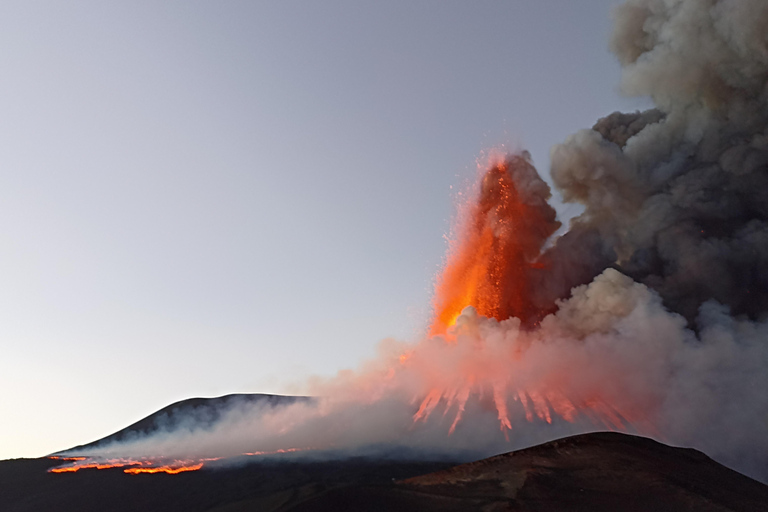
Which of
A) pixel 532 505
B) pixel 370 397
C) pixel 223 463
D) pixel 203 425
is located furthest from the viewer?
pixel 203 425

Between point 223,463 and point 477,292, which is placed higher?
point 477,292

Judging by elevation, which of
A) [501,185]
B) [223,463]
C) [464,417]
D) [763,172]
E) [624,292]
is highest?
[501,185]

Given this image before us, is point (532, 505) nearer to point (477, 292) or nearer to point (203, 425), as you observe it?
point (477, 292)

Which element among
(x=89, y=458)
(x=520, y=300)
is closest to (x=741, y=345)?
(x=520, y=300)

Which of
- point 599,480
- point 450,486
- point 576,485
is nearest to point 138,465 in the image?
point 450,486

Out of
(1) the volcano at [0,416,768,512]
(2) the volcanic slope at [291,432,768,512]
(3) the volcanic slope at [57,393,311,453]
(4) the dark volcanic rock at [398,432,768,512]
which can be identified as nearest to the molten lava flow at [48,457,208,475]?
(1) the volcano at [0,416,768,512]

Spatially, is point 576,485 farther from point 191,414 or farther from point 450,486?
point 191,414

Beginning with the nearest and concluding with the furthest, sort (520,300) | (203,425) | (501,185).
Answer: (520,300), (501,185), (203,425)

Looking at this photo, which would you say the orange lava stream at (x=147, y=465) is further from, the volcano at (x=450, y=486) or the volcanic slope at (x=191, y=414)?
the volcanic slope at (x=191, y=414)
